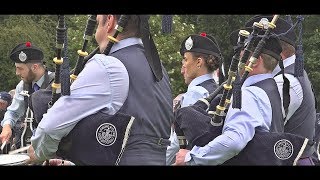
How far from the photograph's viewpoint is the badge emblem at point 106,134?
2.90 meters

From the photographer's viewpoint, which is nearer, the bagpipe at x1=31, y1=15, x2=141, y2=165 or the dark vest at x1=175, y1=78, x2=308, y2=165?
the bagpipe at x1=31, y1=15, x2=141, y2=165

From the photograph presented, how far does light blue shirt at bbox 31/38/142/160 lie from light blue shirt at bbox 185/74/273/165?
0.87 metres

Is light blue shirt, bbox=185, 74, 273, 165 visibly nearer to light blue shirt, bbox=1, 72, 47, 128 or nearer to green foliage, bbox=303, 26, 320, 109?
light blue shirt, bbox=1, 72, 47, 128

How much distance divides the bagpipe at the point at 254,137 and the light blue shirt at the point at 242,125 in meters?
0.05

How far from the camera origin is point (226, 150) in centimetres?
359

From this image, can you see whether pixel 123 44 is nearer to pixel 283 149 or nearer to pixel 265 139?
pixel 265 139

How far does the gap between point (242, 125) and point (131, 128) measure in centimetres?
85

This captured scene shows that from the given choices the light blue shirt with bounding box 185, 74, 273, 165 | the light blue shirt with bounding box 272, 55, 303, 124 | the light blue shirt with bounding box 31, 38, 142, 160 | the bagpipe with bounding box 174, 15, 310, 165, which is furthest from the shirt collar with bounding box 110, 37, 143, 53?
the light blue shirt with bounding box 272, 55, 303, 124

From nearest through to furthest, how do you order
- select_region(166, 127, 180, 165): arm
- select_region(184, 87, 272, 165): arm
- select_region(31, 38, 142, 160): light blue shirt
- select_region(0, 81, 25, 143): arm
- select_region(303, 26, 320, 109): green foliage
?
1. select_region(31, 38, 142, 160): light blue shirt
2. select_region(184, 87, 272, 165): arm
3. select_region(166, 127, 180, 165): arm
4. select_region(0, 81, 25, 143): arm
5. select_region(303, 26, 320, 109): green foliage

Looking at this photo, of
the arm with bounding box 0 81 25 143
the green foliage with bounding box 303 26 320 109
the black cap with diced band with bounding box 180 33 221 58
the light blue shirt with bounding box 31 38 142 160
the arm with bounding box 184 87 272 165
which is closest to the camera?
the light blue shirt with bounding box 31 38 142 160

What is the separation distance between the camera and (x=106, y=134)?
292 cm

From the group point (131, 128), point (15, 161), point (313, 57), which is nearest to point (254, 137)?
point (131, 128)

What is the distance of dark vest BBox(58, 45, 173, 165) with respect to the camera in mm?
2908

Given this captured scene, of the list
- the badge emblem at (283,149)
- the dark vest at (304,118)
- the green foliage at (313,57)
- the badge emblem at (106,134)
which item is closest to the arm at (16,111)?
the dark vest at (304,118)
